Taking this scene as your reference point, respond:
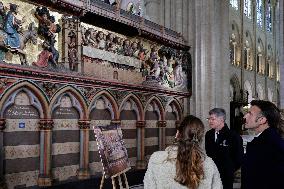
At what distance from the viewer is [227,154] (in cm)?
Answer: 520

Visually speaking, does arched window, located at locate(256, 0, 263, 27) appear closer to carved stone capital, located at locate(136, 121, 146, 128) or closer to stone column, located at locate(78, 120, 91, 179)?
carved stone capital, located at locate(136, 121, 146, 128)

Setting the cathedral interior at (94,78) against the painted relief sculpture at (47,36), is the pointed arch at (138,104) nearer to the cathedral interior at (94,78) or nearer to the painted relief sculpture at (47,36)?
the cathedral interior at (94,78)

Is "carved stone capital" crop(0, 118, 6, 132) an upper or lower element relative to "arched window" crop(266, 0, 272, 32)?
lower

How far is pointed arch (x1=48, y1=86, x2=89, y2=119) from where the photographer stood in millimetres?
8406

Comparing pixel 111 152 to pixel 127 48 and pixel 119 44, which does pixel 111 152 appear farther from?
pixel 127 48

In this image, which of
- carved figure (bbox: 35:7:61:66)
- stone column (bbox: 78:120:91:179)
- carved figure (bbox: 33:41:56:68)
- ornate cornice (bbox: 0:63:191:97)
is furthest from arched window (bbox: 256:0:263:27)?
carved figure (bbox: 33:41:56:68)

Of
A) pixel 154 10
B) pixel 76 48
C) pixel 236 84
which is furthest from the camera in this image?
pixel 236 84

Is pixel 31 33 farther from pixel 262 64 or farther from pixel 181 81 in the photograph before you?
pixel 262 64

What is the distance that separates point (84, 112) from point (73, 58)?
138 centimetres

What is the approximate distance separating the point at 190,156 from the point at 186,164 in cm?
7

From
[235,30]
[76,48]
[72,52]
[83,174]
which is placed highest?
[235,30]

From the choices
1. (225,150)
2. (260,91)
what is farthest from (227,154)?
(260,91)

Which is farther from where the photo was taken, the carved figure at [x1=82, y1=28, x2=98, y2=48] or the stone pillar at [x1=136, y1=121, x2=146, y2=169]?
the stone pillar at [x1=136, y1=121, x2=146, y2=169]

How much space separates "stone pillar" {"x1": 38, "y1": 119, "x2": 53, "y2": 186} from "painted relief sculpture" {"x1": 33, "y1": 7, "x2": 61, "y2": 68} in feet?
4.34
